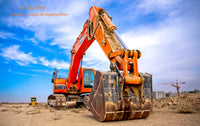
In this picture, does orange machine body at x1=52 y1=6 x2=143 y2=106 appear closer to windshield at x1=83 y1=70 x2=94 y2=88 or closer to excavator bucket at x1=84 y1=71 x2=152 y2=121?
windshield at x1=83 y1=70 x2=94 y2=88

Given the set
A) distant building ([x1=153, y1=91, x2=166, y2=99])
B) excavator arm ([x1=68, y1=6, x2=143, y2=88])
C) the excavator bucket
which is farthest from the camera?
distant building ([x1=153, y1=91, x2=166, y2=99])

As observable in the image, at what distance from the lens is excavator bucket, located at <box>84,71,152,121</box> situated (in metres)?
4.06

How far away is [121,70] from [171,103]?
461 cm

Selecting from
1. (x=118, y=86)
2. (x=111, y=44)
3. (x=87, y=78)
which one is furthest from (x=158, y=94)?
(x=118, y=86)

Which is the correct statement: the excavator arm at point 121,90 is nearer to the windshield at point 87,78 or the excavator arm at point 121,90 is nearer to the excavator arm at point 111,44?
the excavator arm at point 111,44

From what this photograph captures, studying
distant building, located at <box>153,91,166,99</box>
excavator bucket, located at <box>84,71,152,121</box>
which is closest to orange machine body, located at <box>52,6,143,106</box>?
excavator bucket, located at <box>84,71,152,121</box>

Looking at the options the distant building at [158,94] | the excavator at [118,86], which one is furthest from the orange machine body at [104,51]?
the distant building at [158,94]

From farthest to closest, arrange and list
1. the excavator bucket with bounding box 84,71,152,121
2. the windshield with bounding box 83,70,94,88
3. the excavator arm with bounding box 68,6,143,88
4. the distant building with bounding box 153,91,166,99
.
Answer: the distant building with bounding box 153,91,166,99, the windshield with bounding box 83,70,94,88, the excavator arm with bounding box 68,6,143,88, the excavator bucket with bounding box 84,71,152,121

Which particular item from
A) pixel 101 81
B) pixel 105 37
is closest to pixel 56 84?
pixel 105 37

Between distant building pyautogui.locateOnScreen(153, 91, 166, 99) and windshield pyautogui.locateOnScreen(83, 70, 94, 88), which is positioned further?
distant building pyautogui.locateOnScreen(153, 91, 166, 99)

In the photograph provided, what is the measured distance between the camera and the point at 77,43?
9.30m

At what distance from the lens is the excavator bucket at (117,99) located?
4.06 meters

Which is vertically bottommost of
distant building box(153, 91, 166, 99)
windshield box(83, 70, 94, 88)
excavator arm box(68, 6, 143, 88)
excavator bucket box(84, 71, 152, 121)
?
distant building box(153, 91, 166, 99)

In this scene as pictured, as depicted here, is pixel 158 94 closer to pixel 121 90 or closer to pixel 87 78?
pixel 87 78
